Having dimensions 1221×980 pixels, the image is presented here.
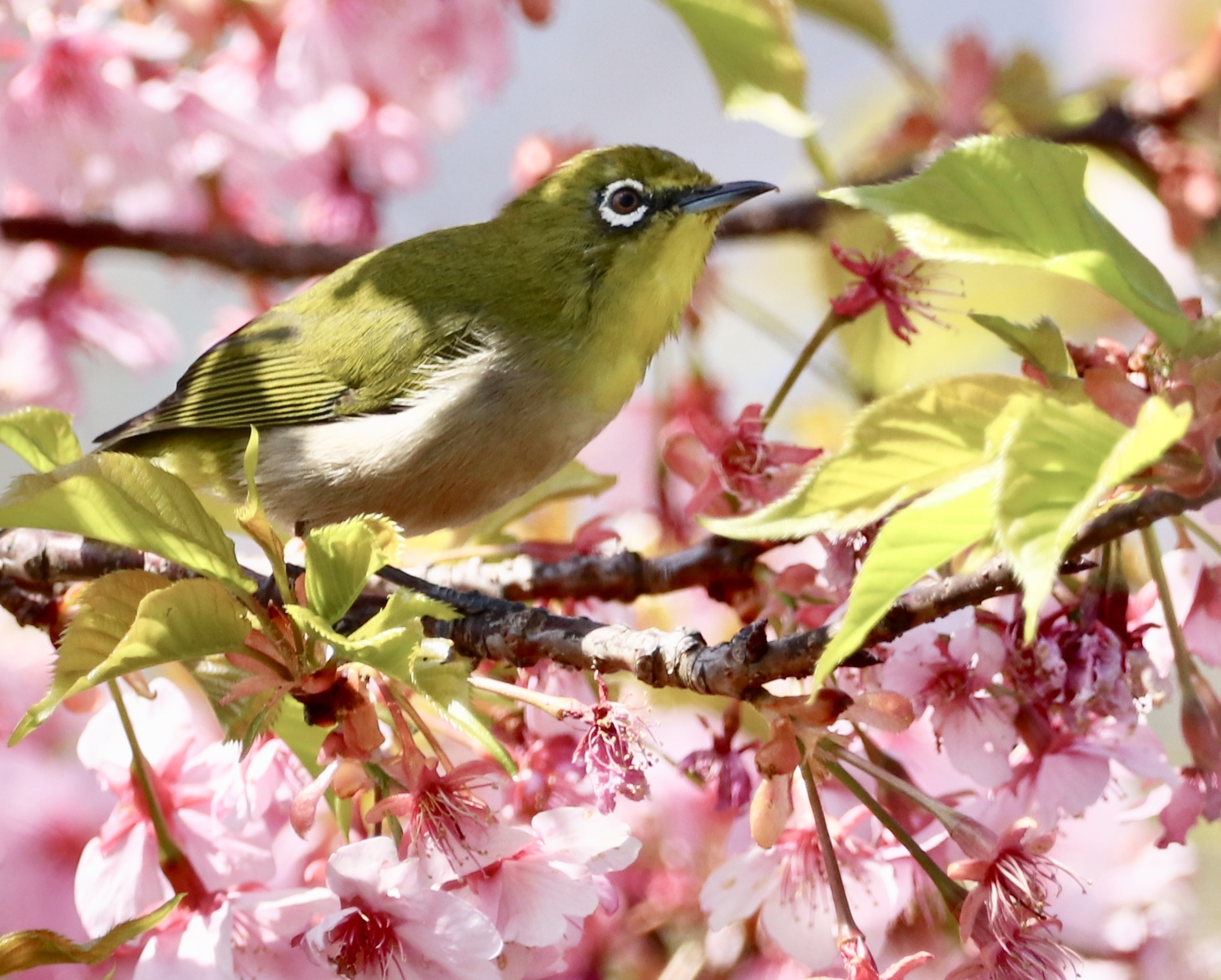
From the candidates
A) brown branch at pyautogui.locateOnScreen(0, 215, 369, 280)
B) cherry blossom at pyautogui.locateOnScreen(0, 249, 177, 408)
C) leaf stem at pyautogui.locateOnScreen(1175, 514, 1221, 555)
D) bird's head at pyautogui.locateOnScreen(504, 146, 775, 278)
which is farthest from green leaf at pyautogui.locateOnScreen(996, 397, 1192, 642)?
cherry blossom at pyautogui.locateOnScreen(0, 249, 177, 408)

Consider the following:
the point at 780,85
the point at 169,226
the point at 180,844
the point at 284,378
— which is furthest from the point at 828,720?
the point at 169,226

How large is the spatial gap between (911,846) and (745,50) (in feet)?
4.11

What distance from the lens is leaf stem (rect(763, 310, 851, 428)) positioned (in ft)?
6.17

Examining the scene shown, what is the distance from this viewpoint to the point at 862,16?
262 centimetres

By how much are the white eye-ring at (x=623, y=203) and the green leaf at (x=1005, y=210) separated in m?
1.71

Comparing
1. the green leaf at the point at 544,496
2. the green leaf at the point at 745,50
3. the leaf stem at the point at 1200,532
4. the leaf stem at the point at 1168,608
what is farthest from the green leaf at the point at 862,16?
the leaf stem at the point at 1168,608

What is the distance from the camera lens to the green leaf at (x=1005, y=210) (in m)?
1.16

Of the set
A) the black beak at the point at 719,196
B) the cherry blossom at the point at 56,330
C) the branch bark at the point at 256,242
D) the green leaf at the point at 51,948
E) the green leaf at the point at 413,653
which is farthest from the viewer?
the cherry blossom at the point at 56,330

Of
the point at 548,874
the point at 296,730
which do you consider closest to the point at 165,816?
the point at 296,730

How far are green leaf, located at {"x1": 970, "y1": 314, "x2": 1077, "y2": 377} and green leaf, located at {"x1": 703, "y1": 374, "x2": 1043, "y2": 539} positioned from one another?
5.8 inches

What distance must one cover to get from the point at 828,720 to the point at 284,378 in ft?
5.94

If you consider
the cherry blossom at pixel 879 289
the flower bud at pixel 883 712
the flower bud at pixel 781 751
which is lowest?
the flower bud at pixel 781 751

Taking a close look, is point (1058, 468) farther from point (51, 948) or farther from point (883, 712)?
point (51, 948)

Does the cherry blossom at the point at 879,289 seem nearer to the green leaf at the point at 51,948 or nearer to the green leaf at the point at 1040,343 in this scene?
the green leaf at the point at 1040,343
